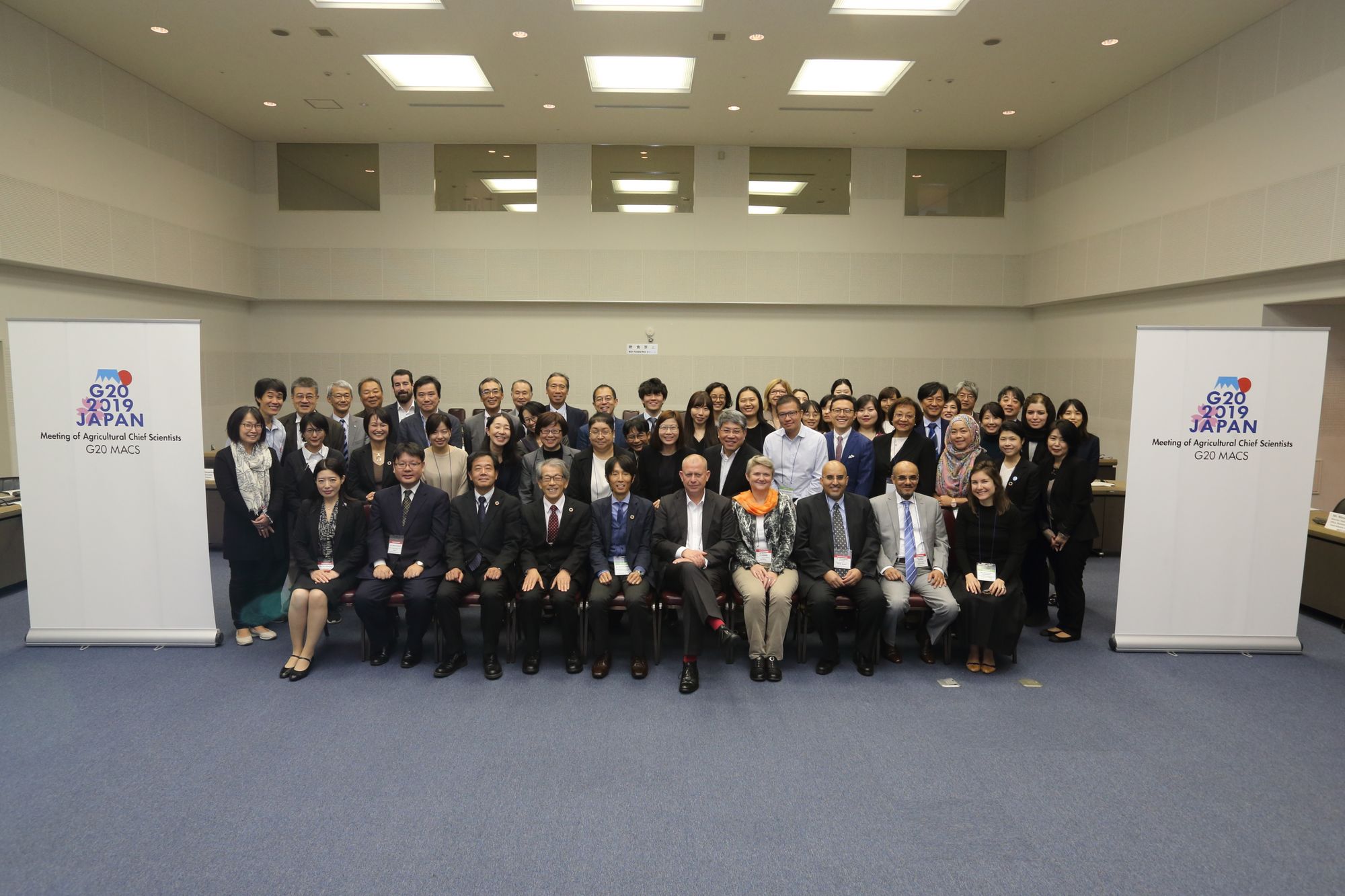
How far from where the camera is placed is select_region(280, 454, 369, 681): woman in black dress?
4664 millimetres

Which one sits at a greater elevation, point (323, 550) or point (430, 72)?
point (430, 72)

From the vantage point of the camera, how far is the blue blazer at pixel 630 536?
4910mm

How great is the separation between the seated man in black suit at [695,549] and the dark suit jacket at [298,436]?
246cm

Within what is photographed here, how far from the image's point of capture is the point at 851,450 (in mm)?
5734

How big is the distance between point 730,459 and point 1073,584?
2.74 m

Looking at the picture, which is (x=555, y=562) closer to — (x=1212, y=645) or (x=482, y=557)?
(x=482, y=557)

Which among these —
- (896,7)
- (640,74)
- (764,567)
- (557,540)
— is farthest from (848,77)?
(557,540)

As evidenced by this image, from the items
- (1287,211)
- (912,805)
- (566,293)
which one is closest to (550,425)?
(912,805)

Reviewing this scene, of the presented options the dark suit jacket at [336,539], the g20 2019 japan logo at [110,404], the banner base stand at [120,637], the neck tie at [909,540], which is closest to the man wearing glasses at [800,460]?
the neck tie at [909,540]

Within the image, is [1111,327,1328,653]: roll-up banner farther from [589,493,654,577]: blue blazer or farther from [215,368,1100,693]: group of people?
[589,493,654,577]: blue blazer

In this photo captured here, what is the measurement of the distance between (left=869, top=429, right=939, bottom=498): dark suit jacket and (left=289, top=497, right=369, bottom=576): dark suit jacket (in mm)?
3750

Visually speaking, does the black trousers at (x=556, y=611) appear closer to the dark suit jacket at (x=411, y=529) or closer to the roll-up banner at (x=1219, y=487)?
the dark suit jacket at (x=411, y=529)

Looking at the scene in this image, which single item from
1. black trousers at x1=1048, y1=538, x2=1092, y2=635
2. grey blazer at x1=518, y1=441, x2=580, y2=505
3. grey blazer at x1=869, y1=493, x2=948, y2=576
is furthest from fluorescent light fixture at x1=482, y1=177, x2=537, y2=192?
black trousers at x1=1048, y1=538, x2=1092, y2=635

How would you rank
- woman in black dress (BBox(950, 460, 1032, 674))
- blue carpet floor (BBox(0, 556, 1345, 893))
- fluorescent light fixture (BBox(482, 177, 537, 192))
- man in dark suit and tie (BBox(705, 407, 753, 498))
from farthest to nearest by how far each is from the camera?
fluorescent light fixture (BBox(482, 177, 537, 192)), man in dark suit and tie (BBox(705, 407, 753, 498)), woman in black dress (BBox(950, 460, 1032, 674)), blue carpet floor (BBox(0, 556, 1345, 893))
